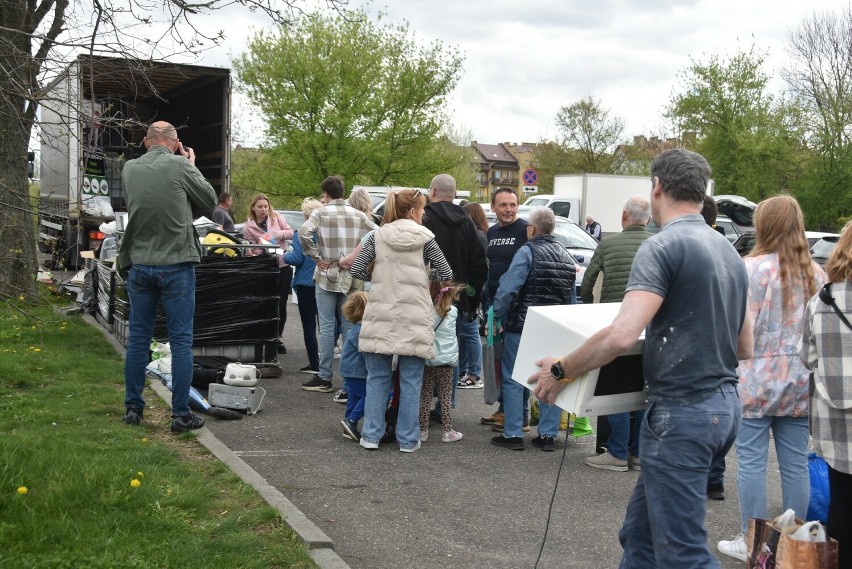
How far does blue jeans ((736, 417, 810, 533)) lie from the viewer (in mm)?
4801

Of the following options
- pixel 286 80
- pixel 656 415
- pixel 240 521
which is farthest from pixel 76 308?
pixel 286 80

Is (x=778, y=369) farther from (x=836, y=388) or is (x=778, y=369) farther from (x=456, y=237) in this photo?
(x=456, y=237)

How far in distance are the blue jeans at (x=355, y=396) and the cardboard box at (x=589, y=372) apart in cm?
391

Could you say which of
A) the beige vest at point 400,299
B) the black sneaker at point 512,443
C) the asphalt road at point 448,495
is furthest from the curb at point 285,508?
the black sneaker at point 512,443

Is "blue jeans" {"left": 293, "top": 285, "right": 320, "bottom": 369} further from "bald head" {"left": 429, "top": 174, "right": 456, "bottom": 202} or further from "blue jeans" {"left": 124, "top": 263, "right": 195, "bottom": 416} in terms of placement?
"blue jeans" {"left": 124, "top": 263, "right": 195, "bottom": 416}

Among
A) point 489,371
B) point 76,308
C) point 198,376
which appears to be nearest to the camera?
point 489,371

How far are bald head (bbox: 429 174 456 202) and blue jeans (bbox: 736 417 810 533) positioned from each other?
3.67 m

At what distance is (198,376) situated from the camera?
336 inches

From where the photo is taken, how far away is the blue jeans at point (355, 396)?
732 cm

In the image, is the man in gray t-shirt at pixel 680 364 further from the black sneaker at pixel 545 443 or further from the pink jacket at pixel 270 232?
the pink jacket at pixel 270 232

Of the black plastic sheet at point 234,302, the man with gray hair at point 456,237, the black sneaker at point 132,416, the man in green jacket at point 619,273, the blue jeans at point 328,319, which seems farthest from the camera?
the black plastic sheet at point 234,302

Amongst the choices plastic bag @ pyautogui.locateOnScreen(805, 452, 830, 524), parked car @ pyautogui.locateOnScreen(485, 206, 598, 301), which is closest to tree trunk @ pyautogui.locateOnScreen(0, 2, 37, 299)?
plastic bag @ pyautogui.locateOnScreen(805, 452, 830, 524)

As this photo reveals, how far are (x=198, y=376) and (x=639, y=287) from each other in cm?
614

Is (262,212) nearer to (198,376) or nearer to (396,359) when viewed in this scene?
(198,376)
